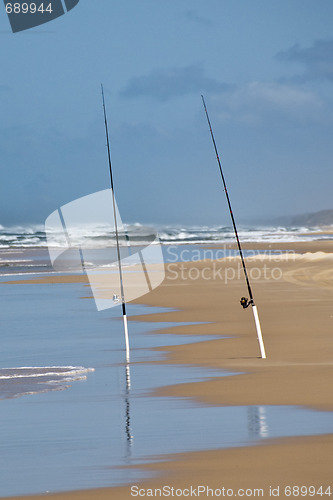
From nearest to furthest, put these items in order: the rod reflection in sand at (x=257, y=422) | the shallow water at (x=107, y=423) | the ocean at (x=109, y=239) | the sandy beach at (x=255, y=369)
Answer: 1. the sandy beach at (x=255, y=369)
2. the shallow water at (x=107, y=423)
3. the rod reflection in sand at (x=257, y=422)
4. the ocean at (x=109, y=239)

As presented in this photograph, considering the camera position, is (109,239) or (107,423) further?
(109,239)

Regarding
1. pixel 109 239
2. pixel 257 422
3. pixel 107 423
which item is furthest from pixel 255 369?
pixel 109 239

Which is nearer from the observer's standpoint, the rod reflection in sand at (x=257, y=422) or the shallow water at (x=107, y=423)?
the shallow water at (x=107, y=423)

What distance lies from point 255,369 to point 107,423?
9.39 feet

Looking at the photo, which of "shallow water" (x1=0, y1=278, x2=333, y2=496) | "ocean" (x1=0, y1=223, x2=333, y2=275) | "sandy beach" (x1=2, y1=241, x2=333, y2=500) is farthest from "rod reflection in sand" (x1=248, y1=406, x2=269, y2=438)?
"ocean" (x1=0, y1=223, x2=333, y2=275)

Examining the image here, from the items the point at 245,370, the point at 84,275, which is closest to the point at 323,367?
the point at 245,370

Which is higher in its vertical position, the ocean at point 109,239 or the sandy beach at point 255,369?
the ocean at point 109,239

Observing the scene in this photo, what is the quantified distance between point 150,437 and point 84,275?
23.4 meters

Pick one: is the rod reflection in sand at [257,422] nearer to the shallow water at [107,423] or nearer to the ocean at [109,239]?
the shallow water at [107,423]

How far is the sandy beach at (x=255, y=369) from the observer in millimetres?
5348

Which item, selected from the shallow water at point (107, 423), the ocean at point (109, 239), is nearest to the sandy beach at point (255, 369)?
the shallow water at point (107, 423)

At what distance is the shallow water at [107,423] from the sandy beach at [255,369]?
24 cm

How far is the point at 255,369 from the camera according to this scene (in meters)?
9.46

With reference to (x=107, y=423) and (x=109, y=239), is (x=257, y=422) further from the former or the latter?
(x=109, y=239)
